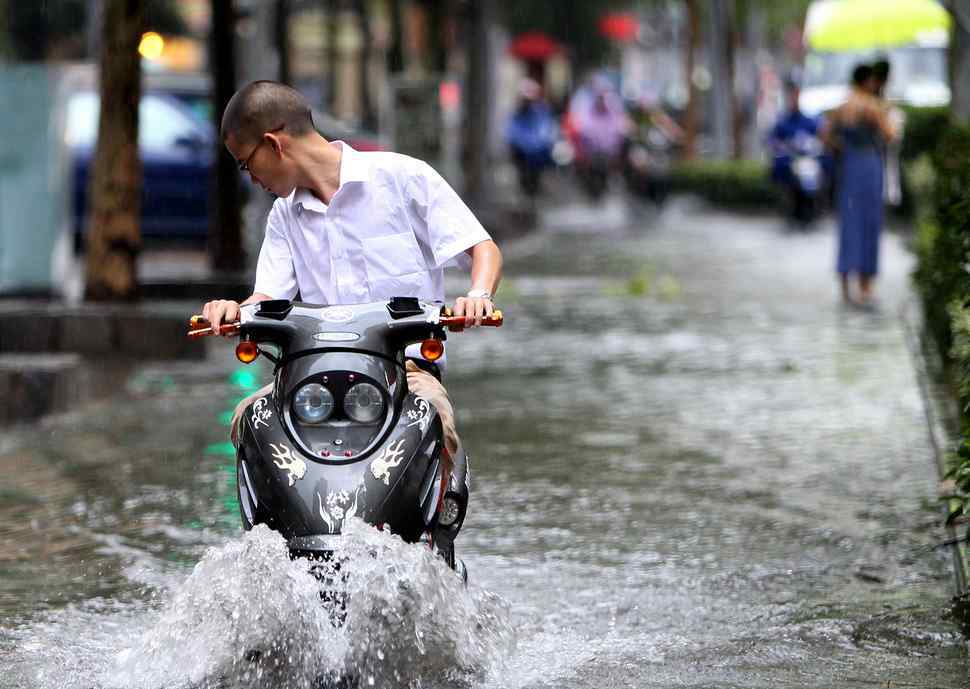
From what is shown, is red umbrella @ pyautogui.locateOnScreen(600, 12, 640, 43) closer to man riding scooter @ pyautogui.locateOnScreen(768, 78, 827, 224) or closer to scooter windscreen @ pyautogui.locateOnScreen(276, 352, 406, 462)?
man riding scooter @ pyautogui.locateOnScreen(768, 78, 827, 224)

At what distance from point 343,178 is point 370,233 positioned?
0.53 feet

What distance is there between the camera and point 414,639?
4.99 m

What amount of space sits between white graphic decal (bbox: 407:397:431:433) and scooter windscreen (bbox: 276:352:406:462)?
2.3 inches

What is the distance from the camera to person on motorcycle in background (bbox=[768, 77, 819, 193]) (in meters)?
23.7

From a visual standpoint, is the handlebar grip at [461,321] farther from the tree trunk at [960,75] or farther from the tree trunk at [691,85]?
the tree trunk at [691,85]

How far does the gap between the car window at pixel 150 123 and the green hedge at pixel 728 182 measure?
1041 cm

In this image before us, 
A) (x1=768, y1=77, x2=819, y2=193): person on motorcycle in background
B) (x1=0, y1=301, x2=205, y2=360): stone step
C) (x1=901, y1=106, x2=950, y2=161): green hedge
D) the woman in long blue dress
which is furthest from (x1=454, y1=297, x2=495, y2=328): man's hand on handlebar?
(x1=901, y1=106, x2=950, y2=161): green hedge

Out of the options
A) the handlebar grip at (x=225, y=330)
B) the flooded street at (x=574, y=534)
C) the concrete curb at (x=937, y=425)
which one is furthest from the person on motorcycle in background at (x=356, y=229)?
the concrete curb at (x=937, y=425)

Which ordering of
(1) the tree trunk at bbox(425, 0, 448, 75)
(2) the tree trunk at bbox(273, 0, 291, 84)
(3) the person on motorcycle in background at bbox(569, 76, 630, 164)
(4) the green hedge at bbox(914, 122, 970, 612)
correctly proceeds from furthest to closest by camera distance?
(3) the person on motorcycle in background at bbox(569, 76, 630, 164), (1) the tree trunk at bbox(425, 0, 448, 75), (2) the tree trunk at bbox(273, 0, 291, 84), (4) the green hedge at bbox(914, 122, 970, 612)

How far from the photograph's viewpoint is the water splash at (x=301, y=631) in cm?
472

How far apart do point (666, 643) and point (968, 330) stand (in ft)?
4.63

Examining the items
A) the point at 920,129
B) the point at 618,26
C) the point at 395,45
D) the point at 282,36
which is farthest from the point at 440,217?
the point at 618,26

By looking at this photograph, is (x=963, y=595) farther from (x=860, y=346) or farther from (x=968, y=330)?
(x=860, y=346)

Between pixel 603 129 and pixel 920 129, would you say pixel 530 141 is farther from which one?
pixel 920 129
